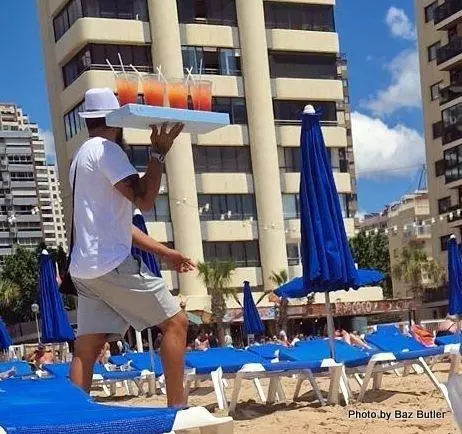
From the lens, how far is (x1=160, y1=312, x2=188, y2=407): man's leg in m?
3.78

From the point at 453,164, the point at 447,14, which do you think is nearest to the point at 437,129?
the point at 453,164

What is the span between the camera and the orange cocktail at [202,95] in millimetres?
3871

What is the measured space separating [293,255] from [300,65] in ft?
31.6

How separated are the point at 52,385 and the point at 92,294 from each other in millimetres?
652

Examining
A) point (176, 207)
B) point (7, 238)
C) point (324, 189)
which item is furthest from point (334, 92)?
point (7, 238)

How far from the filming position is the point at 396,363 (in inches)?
319

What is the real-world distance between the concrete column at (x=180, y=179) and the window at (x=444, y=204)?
16527 mm

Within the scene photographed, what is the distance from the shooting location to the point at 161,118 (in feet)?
12.1

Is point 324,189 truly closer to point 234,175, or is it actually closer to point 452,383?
point 452,383

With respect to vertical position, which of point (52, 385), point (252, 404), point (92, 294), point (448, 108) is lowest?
point (252, 404)

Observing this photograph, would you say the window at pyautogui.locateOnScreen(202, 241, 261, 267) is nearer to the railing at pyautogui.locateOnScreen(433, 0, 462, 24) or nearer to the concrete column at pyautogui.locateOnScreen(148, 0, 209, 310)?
the concrete column at pyautogui.locateOnScreen(148, 0, 209, 310)

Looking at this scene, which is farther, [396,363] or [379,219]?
[379,219]

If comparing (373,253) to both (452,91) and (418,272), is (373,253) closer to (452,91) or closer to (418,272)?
(418,272)

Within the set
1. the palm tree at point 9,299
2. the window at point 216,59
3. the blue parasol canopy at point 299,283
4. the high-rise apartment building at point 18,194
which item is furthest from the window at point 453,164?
the high-rise apartment building at point 18,194
